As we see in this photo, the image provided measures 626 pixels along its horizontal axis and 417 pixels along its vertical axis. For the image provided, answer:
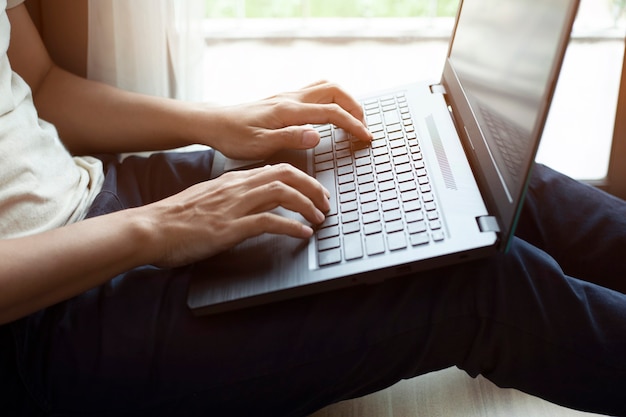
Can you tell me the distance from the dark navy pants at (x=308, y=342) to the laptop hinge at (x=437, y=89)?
0.38 meters

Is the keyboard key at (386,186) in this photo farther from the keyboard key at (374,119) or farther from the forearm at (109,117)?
the forearm at (109,117)

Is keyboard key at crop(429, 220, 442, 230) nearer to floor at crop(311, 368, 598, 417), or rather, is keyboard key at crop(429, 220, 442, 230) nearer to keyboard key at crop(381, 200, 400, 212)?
keyboard key at crop(381, 200, 400, 212)

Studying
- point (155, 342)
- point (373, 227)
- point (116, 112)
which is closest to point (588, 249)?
point (373, 227)

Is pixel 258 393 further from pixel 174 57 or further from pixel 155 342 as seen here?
pixel 174 57

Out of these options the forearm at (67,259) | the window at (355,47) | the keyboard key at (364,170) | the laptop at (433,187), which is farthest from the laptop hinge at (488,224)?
the window at (355,47)

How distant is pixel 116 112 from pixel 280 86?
2.78ft

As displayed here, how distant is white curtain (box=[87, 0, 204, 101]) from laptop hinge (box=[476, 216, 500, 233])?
89cm

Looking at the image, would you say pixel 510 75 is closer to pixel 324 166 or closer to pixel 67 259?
pixel 324 166

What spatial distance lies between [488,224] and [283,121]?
403mm

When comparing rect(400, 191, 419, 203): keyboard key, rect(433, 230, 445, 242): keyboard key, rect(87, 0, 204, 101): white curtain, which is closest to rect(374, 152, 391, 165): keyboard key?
rect(400, 191, 419, 203): keyboard key

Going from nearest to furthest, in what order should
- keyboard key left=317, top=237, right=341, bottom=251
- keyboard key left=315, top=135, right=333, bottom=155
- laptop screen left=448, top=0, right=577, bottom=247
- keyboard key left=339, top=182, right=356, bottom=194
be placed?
1. laptop screen left=448, top=0, right=577, bottom=247
2. keyboard key left=317, top=237, right=341, bottom=251
3. keyboard key left=339, top=182, right=356, bottom=194
4. keyboard key left=315, top=135, right=333, bottom=155

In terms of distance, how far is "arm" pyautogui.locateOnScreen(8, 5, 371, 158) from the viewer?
102 cm

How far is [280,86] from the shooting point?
1882mm

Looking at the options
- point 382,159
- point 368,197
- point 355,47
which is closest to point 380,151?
point 382,159
